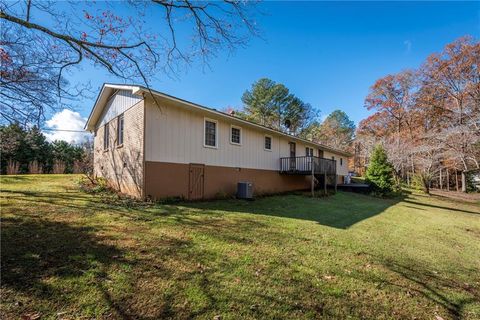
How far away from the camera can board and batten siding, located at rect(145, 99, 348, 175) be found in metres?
8.88

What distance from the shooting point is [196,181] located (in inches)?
397

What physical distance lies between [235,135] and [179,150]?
3.57 metres

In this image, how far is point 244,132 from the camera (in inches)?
500

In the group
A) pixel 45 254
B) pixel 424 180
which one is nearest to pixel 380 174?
pixel 424 180

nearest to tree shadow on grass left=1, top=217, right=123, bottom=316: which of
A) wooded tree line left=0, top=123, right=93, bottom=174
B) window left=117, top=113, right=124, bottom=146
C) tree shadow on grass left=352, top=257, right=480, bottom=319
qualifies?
tree shadow on grass left=352, top=257, right=480, bottom=319

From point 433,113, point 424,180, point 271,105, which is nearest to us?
point 424,180

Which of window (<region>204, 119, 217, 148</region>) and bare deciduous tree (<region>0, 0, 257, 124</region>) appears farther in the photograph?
window (<region>204, 119, 217, 148</region>)

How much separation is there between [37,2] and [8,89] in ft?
11.0

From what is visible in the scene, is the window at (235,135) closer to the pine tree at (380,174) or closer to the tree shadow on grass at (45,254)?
the tree shadow on grass at (45,254)

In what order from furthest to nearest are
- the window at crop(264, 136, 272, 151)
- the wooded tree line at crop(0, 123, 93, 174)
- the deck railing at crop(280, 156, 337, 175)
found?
the wooded tree line at crop(0, 123, 93, 174)
the deck railing at crop(280, 156, 337, 175)
the window at crop(264, 136, 272, 151)

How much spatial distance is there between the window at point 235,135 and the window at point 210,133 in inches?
44.5

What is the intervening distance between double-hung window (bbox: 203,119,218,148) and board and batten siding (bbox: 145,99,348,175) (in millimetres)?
164

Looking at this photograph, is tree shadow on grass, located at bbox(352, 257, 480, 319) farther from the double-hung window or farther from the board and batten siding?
the double-hung window

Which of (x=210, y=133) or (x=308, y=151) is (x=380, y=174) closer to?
(x=308, y=151)
